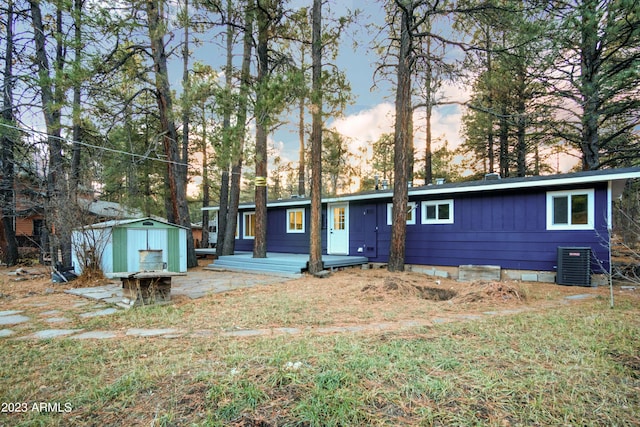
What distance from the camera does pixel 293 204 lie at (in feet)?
39.5

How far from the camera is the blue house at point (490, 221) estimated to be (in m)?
7.12

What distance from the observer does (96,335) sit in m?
3.61

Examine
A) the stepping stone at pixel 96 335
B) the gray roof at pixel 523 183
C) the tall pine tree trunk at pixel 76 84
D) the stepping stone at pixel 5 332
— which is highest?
the tall pine tree trunk at pixel 76 84

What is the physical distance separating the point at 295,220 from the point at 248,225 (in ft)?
8.86

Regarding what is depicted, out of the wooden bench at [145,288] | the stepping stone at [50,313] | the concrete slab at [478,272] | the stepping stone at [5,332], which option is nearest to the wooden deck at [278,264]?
the concrete slab at [478,272]

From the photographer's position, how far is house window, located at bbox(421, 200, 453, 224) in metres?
9.09

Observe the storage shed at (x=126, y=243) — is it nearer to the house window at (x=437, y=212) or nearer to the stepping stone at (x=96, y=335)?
the stepping stone at (x=96, y=335)

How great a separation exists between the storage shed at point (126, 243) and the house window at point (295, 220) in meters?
4.31

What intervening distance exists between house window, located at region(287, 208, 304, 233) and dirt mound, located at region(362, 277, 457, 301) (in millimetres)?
6467

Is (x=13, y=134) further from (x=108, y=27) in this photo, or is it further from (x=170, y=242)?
(x=170, y=242)

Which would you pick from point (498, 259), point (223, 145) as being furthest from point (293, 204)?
point (498, 259)

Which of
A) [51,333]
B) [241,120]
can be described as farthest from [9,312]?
[241,120]

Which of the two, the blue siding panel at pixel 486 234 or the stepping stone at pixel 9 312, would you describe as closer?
the stepping stone at pixel 9 312

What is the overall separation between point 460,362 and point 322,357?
1151 mm
